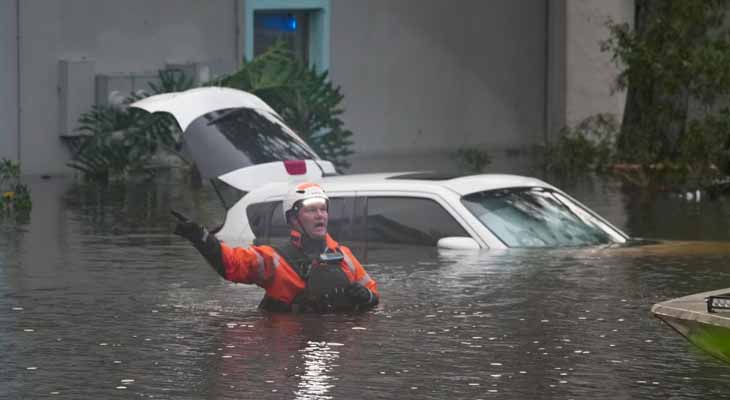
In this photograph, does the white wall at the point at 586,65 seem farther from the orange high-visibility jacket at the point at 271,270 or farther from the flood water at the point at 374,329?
the orange high-visibility jacket at the point at 271,270

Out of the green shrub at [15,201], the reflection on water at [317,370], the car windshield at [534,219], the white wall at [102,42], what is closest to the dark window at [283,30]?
the white wall at [102,42]

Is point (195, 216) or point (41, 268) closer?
point (41, 268)

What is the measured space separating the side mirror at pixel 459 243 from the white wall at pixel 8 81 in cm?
1214

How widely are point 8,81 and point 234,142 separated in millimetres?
9516

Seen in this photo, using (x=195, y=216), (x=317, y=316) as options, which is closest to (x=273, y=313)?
(x=317, y=316)

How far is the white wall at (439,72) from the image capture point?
32688 mm

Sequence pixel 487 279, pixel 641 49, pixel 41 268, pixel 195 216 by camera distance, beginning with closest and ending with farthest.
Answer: pixel 487 279
pixel 41 268
pixel 195 216
pixel 641 49

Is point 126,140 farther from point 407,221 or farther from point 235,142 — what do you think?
point 407,221

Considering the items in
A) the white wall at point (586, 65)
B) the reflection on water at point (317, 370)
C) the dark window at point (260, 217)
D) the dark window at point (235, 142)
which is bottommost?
the reflection on water at point (317, 370)

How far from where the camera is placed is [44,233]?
61.9 feet

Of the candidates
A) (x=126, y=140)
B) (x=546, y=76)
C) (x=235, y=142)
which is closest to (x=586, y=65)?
(x=546, y=76)

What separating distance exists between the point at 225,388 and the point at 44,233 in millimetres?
9018

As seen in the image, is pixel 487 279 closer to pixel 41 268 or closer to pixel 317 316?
pixel 317 316

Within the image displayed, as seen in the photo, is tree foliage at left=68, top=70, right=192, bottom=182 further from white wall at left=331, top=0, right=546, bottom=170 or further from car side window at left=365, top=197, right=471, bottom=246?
car side window at left=365, top=197, right=471, bottom=246
